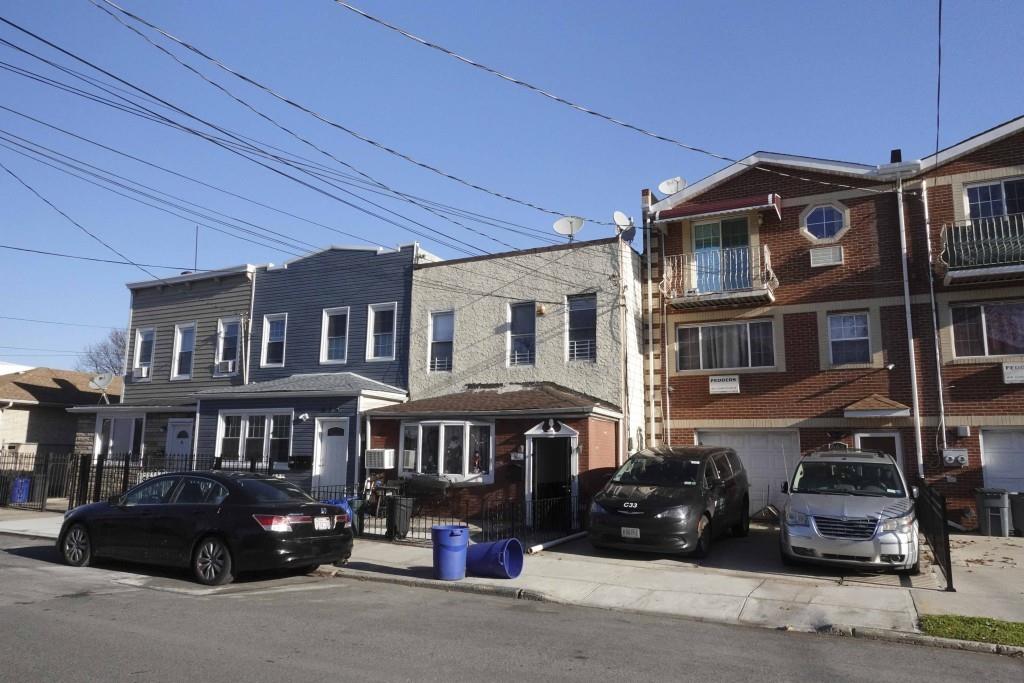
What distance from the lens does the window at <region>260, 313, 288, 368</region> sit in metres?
22.7

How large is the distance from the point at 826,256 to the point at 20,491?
879 inches

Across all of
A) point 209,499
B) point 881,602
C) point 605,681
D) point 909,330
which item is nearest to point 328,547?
point 209,499

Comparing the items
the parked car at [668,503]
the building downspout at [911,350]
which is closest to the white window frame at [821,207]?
the building downspout at [911,350]

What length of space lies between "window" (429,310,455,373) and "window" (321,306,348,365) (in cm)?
294

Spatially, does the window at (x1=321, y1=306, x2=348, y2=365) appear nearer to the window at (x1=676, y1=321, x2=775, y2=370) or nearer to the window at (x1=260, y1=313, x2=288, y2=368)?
the window at (x1=260, y1=313, x2=288, y2=368)

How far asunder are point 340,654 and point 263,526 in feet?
12.2

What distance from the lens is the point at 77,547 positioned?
1143 cm

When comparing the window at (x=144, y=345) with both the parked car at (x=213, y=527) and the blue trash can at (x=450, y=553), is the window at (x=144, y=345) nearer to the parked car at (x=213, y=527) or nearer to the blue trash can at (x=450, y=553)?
the parked car at (x=213, y=527)

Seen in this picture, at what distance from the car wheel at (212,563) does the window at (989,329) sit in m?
15.3

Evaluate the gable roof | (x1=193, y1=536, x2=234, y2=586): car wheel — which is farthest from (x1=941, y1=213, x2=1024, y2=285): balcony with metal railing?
the gable roof

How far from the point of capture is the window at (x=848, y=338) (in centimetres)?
1720

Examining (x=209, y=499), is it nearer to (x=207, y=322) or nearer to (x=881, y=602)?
(x=881, y=602)

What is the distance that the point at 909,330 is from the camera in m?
16.5

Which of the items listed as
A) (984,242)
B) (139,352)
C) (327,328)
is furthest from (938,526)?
(139,352)
